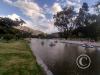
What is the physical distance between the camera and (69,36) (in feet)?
11.1

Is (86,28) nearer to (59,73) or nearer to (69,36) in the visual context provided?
(69,36)

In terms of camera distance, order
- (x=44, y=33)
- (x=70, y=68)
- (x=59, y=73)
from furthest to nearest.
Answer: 1. (x=59, y=73)
2. (x=70, y=68)
3. (x=44, y=33)

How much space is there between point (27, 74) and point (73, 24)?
12.3ft

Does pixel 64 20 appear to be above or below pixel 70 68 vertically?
above

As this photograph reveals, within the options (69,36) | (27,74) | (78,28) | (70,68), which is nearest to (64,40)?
(69,36)

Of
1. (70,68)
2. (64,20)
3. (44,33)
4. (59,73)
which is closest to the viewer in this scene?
(44,33)

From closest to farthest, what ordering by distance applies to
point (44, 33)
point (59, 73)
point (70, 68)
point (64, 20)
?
1. point (44, 33)
2. point (64, 20)
3. point (70, 68)
4. point (59, 73)

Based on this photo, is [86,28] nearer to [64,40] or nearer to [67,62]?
[64,40]

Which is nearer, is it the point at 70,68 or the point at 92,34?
the point at 92,34

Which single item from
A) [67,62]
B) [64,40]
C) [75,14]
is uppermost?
[75,14]

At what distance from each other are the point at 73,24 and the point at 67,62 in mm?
3279

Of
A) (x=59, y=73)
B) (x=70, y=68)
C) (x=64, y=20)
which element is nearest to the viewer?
(x=64, y=20)

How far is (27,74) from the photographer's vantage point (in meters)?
6.65

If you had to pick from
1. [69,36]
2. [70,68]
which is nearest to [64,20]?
[69,36]
